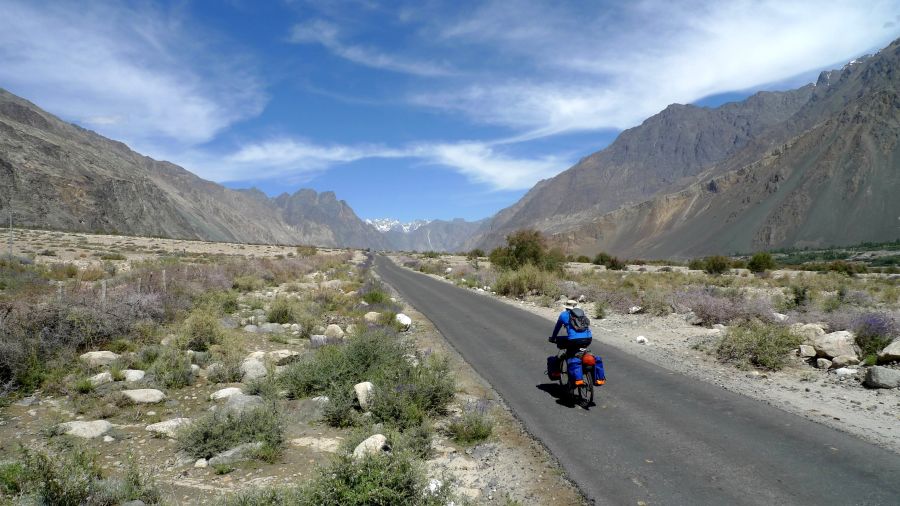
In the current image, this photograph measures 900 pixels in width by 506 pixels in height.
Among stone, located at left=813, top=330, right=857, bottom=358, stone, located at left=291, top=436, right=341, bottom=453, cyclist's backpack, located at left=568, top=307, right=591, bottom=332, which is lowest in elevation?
stone, located at left=291, top=436, right=341, bottom=453

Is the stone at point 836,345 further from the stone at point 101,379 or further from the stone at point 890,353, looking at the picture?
the stone at point 101,379

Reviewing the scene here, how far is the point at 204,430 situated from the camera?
6398 millimetres

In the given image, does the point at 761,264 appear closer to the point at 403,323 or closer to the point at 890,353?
the point at 890,353

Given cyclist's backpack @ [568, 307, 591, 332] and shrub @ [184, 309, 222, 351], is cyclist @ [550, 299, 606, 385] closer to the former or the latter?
→ cyclist's backpack @ [568, 307, 591, 332]

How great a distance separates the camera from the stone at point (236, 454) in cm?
604

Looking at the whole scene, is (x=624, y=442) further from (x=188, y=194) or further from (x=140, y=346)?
(x=188, y=194)

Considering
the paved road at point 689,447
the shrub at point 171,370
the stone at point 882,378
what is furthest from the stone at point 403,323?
the stone at point 882,378

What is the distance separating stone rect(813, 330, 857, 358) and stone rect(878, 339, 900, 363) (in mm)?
507

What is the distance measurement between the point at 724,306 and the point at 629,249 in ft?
496

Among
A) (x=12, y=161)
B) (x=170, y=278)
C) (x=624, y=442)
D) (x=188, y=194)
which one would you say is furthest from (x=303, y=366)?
(x=188, y=194)

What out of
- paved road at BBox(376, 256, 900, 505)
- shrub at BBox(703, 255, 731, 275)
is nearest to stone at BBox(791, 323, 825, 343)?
paved road at BBox(376, 256, 900, 505)

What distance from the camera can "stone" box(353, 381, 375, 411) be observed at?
7754 millimetres

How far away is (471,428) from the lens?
693 cm

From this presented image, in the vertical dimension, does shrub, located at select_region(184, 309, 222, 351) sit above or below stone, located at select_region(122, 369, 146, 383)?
above
